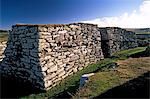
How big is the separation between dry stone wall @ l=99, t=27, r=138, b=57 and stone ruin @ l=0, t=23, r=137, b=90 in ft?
10.8

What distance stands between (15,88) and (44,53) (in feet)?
8.04

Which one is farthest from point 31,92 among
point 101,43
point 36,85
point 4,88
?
point 101,43

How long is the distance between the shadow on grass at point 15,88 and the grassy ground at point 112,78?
318cm

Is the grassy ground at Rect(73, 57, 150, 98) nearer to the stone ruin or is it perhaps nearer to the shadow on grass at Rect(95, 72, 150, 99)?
the shadow on grass at Rect(95, 72, 150, 99)

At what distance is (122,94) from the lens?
722 centimetres

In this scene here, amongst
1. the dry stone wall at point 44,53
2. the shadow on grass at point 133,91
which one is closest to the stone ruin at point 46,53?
the dry stone wall at point 44,53

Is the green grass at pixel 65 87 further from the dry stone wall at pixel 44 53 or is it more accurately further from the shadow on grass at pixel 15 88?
the shadow on grass at pixel 15 88

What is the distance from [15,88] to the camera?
11.6 m

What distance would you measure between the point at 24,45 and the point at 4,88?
2.54 metres

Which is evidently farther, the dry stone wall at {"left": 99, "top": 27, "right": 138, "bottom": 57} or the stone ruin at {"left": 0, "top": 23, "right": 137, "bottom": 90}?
the dry stone wall at {"left": 99, "top": 27, "right": 138, "bottom": 57}

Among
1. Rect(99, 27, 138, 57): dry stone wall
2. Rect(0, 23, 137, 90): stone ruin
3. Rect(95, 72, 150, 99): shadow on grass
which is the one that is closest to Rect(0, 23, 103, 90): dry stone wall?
Rect(0, 23, 137, 90): stone ruin

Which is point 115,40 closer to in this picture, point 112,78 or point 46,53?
→ point 46,53

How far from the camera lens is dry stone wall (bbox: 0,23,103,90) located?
442 inches

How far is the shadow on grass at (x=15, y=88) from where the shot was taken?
10772 millimetres
